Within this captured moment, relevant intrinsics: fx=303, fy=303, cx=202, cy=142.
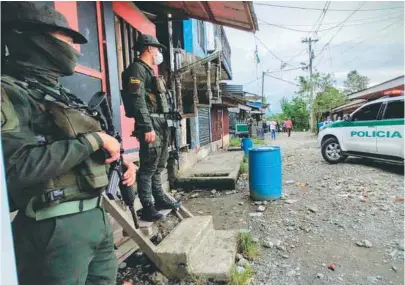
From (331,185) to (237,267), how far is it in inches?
159

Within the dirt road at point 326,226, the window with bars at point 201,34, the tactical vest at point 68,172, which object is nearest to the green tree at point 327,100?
the window with bars at point 201,34

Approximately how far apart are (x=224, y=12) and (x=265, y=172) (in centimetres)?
267

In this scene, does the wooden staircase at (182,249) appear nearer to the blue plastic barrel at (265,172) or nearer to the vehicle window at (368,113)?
the blue plastic barrel at (265,172)

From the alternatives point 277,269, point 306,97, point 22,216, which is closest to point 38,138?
point 22,216

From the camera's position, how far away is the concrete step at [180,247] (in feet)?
8.23

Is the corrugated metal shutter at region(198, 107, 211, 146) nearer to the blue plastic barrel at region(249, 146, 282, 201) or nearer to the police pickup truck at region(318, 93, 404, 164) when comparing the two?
the police pickup truck at region(318, 93, 404, 164)

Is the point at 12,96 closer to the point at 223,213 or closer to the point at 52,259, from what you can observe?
the point at 52,259

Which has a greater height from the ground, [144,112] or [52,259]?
[144,112]

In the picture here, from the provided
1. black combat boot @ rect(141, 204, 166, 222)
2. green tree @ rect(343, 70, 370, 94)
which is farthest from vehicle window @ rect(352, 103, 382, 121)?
green tree @ rect(343, 70, 370, 94)

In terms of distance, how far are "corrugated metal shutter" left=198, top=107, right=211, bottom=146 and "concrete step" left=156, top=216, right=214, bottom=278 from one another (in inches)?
284

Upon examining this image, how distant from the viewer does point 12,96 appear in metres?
1.14

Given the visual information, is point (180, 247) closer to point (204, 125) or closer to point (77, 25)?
point (77, 25)

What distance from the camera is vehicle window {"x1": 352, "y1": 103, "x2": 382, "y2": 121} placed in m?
7.35

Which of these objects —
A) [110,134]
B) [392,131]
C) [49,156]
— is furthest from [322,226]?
[392,131]
